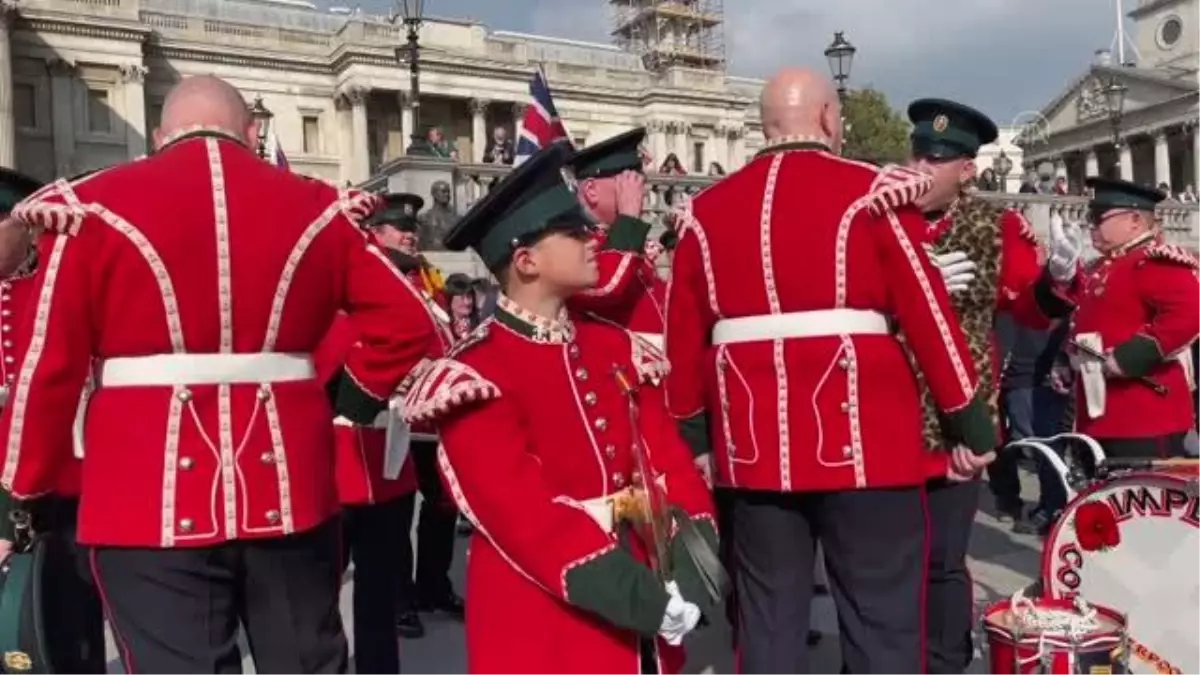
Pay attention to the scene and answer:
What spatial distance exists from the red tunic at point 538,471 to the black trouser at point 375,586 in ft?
6.00

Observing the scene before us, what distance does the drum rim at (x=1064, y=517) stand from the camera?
13.0 feet

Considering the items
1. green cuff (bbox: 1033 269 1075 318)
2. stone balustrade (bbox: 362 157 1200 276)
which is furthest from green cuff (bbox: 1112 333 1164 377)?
stone balustrade (bbox: 362 157 1200 276)

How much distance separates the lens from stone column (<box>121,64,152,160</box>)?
43.2 meters

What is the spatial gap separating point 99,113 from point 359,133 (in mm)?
10264

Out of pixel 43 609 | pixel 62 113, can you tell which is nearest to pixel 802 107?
pixel 43 609

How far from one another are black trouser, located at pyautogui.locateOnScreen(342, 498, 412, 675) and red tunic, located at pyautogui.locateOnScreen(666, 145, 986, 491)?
1.66m

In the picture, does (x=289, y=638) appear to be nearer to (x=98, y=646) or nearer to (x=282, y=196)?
(x=282, y=196)

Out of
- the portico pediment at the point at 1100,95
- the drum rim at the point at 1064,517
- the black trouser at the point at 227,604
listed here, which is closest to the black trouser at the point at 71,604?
the black trouser at the point at 227,604

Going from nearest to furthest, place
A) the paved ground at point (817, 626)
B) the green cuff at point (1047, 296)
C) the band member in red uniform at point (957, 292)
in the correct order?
the band member in red uniform at point (957, 292) → the green cuff at point (1047, 296) → the paved ground at point (817, 626)

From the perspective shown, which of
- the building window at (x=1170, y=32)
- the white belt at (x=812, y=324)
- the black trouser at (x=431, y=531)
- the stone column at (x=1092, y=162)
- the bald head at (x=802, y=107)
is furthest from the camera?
the building window at (x=1170, y=32)

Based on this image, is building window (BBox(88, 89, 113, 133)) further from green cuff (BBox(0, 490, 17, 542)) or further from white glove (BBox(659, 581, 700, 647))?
white glove (BBox(659, 581, 700, 647))

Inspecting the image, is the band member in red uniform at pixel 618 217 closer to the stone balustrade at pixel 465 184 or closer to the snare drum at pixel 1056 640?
the snare drum at pixel 1056 640

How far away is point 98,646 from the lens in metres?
4.48

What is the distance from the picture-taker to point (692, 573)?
285cm
